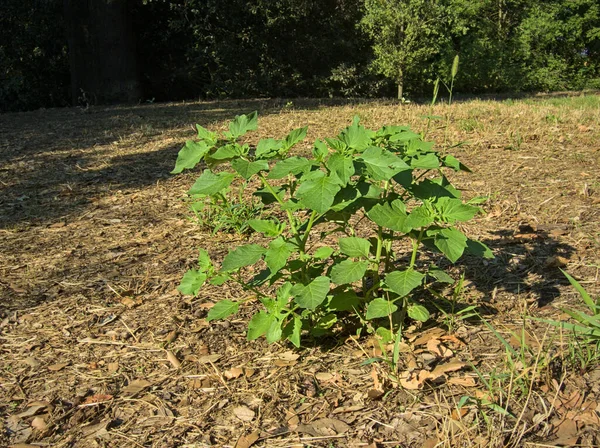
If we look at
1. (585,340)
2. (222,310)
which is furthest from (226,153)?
(585,340)

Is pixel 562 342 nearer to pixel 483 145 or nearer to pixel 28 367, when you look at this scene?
pixel 28 367

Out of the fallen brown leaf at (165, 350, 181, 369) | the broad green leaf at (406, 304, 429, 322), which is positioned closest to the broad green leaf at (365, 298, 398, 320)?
the broad green leaf at (406, 304, 429, 322)

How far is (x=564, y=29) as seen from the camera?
58.5ft

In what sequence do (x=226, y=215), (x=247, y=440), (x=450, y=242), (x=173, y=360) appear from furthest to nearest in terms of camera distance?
1. (x=226, y=215)
2. (x=173, y=360)
3. (x=450, y=242)
4. (x=247, y=440)

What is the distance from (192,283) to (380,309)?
2.35ft

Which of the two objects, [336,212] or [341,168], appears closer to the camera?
[341,168]

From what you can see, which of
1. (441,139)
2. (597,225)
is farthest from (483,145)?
(597,225)

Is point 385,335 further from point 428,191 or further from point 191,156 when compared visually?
point 191,156

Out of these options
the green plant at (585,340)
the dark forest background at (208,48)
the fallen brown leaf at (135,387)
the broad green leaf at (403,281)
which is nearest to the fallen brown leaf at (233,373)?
the fallen brown leaf at (135,387)

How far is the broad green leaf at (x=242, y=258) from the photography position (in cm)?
222

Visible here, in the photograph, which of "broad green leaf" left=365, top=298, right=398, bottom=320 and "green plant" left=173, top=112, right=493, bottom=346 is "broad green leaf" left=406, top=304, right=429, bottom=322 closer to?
"green plant" left=173, top=112, right=493, bottom=346

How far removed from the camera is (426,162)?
2.23 m

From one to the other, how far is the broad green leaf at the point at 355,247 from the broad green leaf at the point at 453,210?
0.93 ft

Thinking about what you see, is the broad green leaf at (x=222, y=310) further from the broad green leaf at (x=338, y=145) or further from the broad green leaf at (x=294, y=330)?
the broad green leaf at (x=338, y=145)
